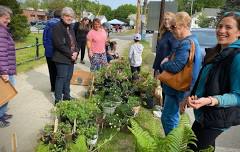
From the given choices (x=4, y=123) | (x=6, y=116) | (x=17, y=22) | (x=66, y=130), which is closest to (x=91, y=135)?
(x=66, y=130)

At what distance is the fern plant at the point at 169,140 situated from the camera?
231cm

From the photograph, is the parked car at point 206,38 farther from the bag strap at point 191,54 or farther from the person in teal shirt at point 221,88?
the person in teal shirt at point 221,88

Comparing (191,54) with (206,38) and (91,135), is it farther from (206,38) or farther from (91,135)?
(206,38)

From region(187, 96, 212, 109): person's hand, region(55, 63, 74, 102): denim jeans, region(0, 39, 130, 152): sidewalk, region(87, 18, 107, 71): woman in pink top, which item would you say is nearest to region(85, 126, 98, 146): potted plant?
region(0, 39, 130, 152): sidewalk

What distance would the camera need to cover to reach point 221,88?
280 centimetres

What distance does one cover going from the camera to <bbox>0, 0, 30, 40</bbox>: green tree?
85.3ft

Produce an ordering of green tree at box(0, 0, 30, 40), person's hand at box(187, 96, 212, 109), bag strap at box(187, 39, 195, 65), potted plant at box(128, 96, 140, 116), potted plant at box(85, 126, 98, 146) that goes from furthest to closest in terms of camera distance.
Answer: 1. green tree at box(0, 0, 30, 40)
2. potted plant at box(128, 96, 140, 116)
3. potted plant at box(85, 126, 98, 146)
4. bag strap at box(187, 39, 195, 65)
5. person's hand at box(187, 96, 212, 109)

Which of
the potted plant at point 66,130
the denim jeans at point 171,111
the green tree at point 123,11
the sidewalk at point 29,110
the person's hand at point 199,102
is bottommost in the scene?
the sidewalk at point 29,110

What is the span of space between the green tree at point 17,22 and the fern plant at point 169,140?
25065 mm

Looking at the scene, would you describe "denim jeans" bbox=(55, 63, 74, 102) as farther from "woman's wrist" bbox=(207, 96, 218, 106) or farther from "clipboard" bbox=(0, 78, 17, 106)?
"woman's wrist" bbox=(207, 96, 218, 106)

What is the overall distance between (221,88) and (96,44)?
582cm

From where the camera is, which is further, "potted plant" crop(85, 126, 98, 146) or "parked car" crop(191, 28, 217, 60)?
"parked car" crop(191, 28, 217, 60)

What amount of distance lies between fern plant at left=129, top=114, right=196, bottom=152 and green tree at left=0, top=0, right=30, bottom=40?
82.2 feet

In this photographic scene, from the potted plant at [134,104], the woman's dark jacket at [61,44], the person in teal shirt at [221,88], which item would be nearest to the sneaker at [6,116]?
the woman's dark jacket at [61,44]
